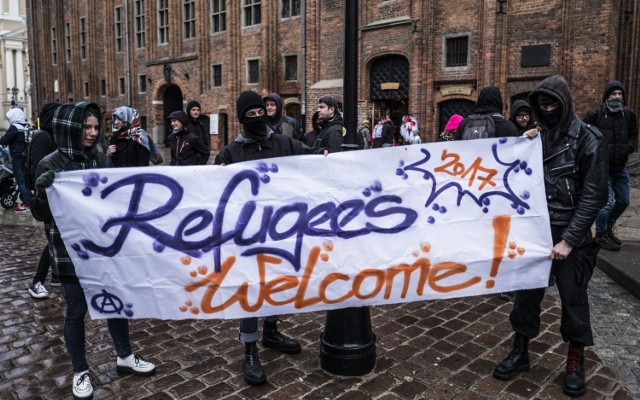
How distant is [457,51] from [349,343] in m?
16.6

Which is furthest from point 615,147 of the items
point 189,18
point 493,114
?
point 189,18

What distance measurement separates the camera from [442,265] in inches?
144

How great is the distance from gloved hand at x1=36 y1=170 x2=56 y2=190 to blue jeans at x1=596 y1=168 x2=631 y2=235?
632 centimetres

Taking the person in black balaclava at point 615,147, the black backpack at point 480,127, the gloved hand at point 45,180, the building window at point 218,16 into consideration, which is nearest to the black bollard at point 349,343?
the gloved hand at point 45,180

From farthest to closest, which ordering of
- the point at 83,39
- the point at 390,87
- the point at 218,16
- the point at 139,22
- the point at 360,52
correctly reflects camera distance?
1. the point at 83,39
2. the point at 139,22
3. the point at 218,16
4. the point at 360,52
5. the point at 390,87

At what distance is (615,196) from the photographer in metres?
7.04

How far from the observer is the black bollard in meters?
3.86

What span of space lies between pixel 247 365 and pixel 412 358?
128 cm

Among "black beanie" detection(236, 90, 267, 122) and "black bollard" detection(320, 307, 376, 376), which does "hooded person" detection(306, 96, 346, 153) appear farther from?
"black bollard" detection(320, 307, 376, 376)

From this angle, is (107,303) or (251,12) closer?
(107,303)

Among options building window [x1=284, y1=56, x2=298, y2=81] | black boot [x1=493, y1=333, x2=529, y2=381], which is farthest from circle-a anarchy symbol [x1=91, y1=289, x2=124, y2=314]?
building window [x1=284, y1=56, x2=298, y2=81]

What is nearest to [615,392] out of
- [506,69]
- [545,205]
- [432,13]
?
[545,205]

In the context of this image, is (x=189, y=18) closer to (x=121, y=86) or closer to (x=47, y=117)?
(x=121, y=86)

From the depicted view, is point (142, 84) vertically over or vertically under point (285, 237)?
over
